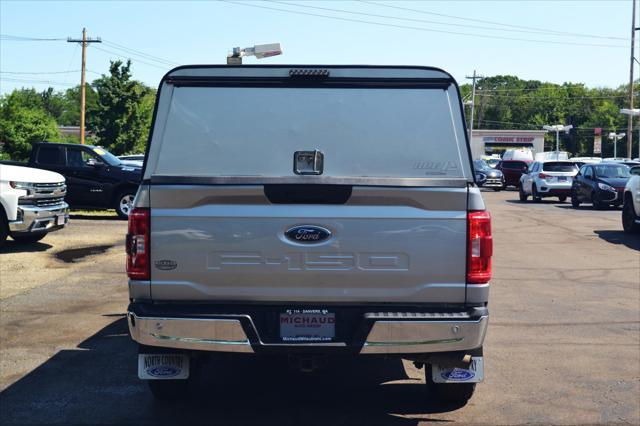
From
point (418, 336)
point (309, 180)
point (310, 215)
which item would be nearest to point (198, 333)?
point (310, 215)

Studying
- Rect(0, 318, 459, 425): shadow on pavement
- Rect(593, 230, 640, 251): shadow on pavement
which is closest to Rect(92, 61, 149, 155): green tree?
Rect(593, 230, 640, 251): shadow on pavement

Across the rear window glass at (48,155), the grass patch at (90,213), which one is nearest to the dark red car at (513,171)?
the grass patch at (90,213)

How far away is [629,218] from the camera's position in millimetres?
20031

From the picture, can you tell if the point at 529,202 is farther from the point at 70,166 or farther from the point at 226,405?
the point at 226,405

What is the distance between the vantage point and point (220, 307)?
5.14 meters

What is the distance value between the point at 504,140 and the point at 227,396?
110214mm

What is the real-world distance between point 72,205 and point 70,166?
976 mm

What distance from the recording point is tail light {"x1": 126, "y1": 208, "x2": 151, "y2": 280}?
203 inches

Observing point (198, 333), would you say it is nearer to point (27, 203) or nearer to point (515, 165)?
point (27, 203)

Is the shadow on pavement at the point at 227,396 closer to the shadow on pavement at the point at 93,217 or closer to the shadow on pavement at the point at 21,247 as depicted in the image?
the shadow on pavement at the point at 21,247

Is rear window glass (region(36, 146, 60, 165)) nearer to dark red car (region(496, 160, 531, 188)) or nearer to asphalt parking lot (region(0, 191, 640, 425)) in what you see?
asphalt parking lot (region(0, 191, 640, 425))

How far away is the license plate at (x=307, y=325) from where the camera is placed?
16.9 feet

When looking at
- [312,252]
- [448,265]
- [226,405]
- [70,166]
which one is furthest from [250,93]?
[70,166]

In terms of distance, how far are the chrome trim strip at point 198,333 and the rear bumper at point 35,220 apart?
398 inches
